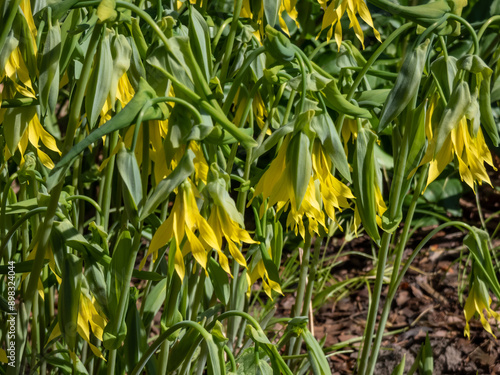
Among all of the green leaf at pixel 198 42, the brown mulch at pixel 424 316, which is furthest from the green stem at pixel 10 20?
the brown mulch at pixel 424 316

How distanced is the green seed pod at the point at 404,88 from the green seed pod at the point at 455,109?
45 mm

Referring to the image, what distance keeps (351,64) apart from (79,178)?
23.3 inches

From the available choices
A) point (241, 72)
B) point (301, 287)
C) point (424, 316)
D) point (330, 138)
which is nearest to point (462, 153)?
point (330, 138)

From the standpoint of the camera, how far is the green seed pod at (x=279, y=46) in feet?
2.45

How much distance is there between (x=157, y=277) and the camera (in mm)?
825

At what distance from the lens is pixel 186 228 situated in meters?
0.70

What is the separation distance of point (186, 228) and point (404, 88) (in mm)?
306

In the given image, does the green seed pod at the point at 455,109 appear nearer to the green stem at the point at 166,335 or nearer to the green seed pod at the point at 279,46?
the green seed pod at the point at 279,46

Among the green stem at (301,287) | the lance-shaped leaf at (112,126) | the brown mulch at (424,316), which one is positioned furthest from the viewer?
the brown mulch at (424,316)

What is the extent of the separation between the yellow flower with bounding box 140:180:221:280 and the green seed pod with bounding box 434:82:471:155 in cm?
30

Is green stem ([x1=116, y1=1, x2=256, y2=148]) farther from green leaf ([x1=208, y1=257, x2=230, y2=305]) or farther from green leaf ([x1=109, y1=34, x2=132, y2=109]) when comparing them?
green leaf ([x1=208, y1=257, x2=230, y2=305])

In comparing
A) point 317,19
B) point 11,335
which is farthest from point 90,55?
point 317,19

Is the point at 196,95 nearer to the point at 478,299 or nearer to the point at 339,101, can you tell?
the point at 339,101

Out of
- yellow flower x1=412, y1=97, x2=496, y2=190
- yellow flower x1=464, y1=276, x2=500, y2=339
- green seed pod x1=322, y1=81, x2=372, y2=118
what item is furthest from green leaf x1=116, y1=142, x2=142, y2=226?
yellow flower x1=464, y1=276, x2=500, y2=339
